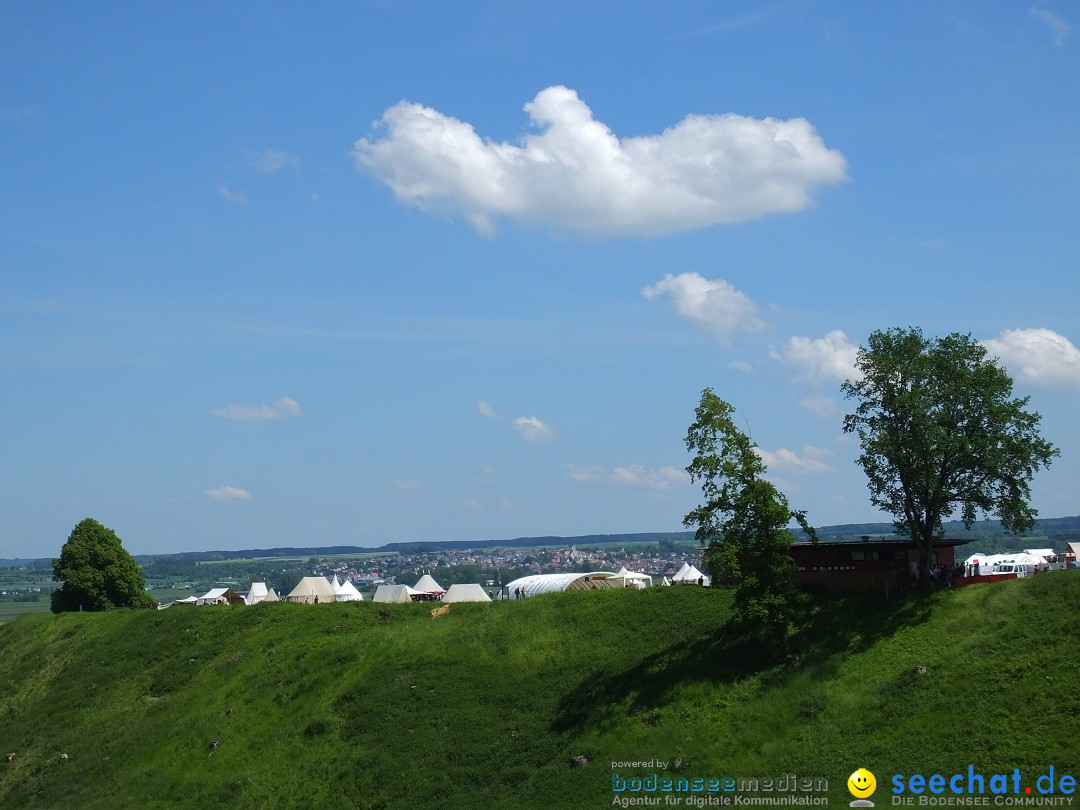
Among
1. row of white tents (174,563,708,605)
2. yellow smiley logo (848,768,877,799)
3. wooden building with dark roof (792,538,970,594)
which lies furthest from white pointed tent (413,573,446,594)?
yellow smiley logo (848,768,877,799)

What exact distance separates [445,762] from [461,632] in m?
12.2

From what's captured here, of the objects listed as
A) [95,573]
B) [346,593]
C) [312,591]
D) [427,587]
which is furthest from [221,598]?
[427,587]

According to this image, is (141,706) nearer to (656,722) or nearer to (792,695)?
(656,722)

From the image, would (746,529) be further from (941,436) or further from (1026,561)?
(1026,561)

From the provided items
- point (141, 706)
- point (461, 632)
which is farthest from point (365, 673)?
point (141, 706)

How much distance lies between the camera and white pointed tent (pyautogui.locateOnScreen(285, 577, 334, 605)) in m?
97.9

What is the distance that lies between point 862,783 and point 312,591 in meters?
73.7

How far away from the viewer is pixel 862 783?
1371 inches

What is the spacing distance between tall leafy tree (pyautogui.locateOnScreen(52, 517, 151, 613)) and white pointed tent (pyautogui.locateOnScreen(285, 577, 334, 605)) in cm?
1372

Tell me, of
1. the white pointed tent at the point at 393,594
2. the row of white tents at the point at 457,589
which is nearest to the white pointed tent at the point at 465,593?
the row of white tents at the point at 457,589

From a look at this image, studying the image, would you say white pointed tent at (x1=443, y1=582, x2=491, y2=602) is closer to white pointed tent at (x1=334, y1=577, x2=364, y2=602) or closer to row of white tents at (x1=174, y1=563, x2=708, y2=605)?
row of white tents at (x1=174, y1=563, x2=708, y2=605)

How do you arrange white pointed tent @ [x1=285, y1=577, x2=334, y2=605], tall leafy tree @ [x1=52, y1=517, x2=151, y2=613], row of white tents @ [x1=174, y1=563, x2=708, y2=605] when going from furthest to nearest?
white pointed tent @ [x1=285, y1=577, x2=334, y2=605] < tall leafy tree @ [x1=52, y1=517, x2=151, y2=613] < row of white tents @ [x1=174, y1=563, x2=708, y2=605]

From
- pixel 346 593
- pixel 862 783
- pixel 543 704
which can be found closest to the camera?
pixel 862 783

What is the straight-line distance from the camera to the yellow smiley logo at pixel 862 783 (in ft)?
113
